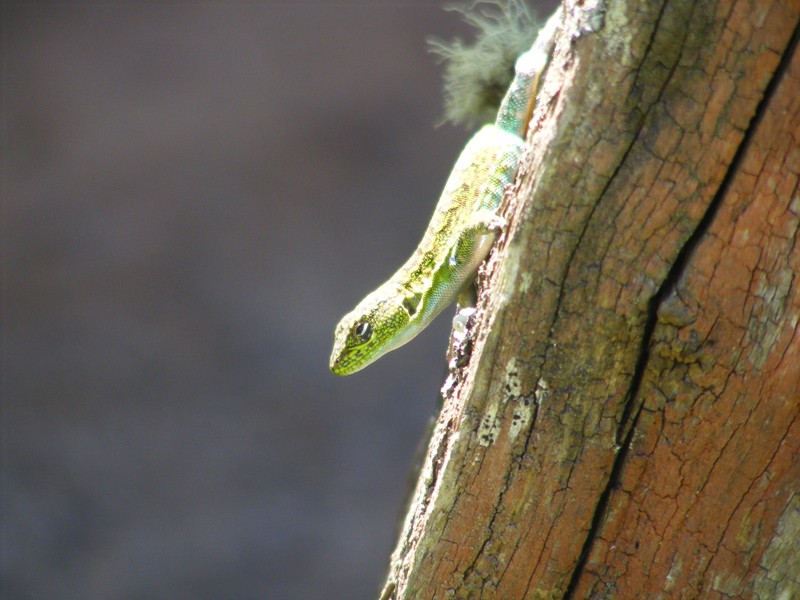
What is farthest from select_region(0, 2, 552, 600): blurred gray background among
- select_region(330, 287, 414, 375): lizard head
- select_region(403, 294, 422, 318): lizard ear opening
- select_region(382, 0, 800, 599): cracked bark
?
select_region(382, 0, 800, 599): cracked bark

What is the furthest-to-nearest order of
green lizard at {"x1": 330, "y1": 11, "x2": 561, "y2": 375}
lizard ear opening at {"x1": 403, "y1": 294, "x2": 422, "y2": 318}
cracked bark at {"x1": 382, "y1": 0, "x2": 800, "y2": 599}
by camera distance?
lizard ear opening at {"x1": 403, "y1": 294, "x2": 422, "y2": 318}, green lizard at {"x1": 330, "y1": 11, "x2": 561, "y2": 375}, cracked bark at {"x1": 382, "y1": 0, "x2": 800, "y2": 599}

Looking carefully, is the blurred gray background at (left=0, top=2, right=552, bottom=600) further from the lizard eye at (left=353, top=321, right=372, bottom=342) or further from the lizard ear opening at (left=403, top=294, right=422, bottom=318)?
the lizard ear opening at (left=403, top=294, right=422, bottom=318)

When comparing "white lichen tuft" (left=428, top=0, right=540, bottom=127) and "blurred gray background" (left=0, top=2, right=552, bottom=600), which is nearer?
"white lichen tuft" (left=428, top=0, right=540, bottom=127)

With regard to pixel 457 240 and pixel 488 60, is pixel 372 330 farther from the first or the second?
pixel 488 60

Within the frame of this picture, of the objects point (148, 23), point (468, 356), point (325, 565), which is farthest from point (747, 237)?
point (148, 23)

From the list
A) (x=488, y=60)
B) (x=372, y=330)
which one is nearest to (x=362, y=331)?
(x=372, y=330)

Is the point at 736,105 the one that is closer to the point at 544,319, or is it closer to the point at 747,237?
the point at 747,237
